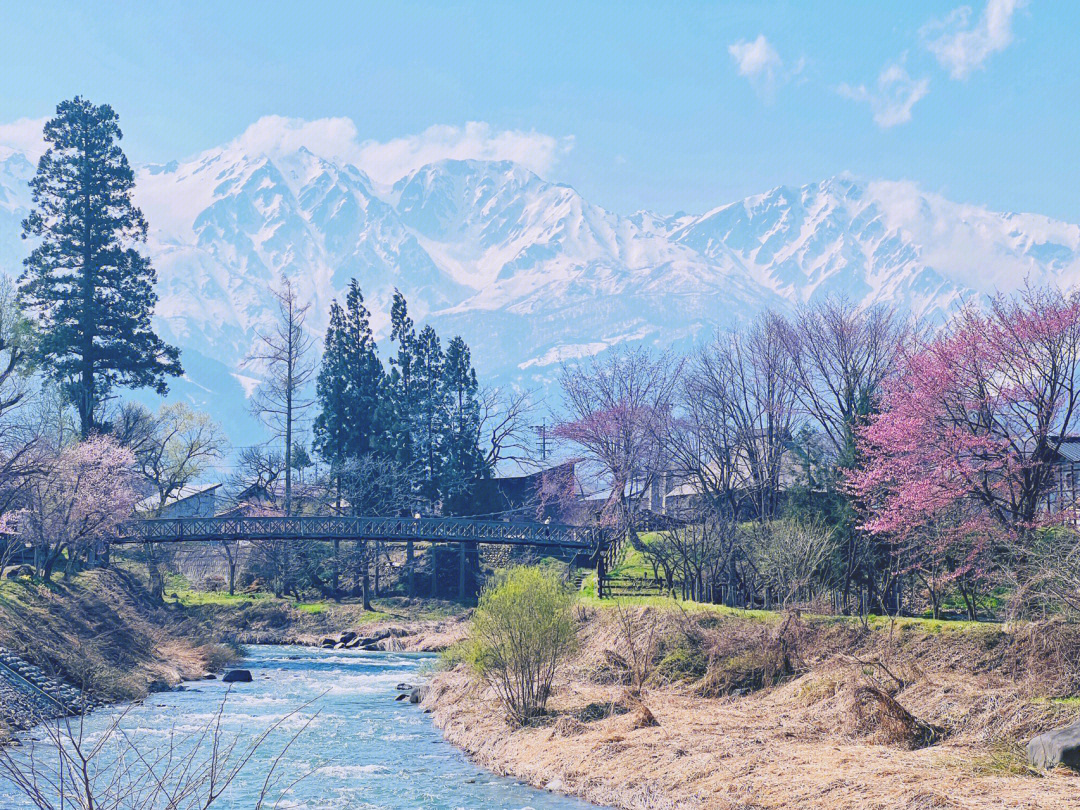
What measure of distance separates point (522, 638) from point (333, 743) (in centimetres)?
538

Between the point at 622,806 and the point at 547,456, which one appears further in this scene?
the point at 547,456

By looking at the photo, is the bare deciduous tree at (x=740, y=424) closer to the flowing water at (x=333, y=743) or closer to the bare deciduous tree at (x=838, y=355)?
the bare deciduous tree at (x=838, y=355)

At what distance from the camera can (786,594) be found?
107 feet

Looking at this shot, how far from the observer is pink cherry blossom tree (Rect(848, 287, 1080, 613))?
92.7 feet

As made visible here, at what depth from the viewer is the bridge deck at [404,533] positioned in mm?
54531

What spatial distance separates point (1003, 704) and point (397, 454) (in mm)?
55322

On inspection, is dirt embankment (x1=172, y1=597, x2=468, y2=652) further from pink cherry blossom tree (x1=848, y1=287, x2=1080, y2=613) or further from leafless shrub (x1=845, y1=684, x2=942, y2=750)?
leafless shrub (x1=845, y1=684, x2=942, y2=750)

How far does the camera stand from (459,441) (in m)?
76.0

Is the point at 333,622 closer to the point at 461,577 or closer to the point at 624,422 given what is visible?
the point at 461,577

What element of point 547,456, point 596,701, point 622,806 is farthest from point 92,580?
point 547,456

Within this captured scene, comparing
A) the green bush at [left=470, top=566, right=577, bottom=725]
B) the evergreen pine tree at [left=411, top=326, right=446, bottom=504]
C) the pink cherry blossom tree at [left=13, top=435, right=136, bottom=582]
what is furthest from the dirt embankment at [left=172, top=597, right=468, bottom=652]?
the green bush at [left=470, top=566, right=577, bottom=725]

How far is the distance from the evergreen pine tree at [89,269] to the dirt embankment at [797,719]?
119 ft

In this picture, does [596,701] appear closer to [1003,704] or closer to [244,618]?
[1003,704]

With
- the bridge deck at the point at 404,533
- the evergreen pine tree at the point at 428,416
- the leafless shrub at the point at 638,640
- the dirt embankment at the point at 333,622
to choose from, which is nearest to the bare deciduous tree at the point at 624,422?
the bridge deck at the point at 404,533
